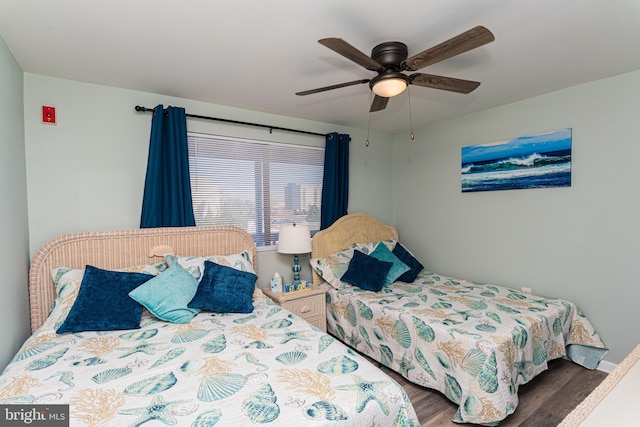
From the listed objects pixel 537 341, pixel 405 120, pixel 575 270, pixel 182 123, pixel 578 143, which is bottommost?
pixel 537 341

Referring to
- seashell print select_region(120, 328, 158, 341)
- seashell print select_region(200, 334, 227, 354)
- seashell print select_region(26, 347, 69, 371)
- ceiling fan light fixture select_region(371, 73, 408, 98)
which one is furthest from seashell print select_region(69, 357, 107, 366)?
ceiling fan light fixture select_region(371, 73, 408, 98)

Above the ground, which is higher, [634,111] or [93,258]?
[634,111]

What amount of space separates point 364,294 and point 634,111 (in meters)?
2.73

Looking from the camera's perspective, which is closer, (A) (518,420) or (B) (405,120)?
(A) (518,420)

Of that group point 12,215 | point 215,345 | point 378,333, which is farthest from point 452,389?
point 12,215

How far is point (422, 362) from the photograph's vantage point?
7.70ft

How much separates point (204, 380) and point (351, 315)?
1852 mm

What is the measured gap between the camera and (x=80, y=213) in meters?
2.47

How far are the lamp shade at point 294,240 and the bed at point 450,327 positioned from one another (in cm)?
37

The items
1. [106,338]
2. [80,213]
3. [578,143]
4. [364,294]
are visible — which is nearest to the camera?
[106,338]

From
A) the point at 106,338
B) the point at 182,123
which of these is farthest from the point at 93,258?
the point at 182,123

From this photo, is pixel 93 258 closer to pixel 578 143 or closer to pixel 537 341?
pixel 537 341

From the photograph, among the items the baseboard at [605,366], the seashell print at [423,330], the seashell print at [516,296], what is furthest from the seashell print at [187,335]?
the baseboard at [605,366]

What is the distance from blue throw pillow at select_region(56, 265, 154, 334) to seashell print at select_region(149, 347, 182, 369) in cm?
50
